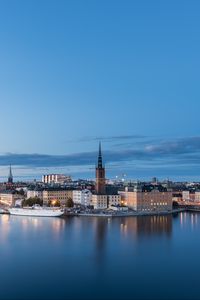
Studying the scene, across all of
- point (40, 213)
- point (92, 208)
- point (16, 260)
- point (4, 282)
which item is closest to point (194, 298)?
point (4, 282)

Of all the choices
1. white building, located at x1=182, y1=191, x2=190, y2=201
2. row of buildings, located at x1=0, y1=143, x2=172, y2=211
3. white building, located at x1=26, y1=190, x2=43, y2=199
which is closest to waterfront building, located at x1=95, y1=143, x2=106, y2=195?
row of buildings, located at x1=0, y1=143, x2=172, y2=211

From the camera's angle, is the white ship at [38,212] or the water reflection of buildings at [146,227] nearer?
the water reflection of buildings at [146,227]

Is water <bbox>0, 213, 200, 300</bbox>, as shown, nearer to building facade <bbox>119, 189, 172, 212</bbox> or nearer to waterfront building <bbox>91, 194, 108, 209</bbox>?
building facade <bbox>119, 189, 172, 212</bbox>

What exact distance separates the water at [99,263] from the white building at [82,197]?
7353 millimetres

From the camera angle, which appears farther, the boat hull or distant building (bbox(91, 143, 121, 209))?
distant building (bbox(91, 143, 121, 209))

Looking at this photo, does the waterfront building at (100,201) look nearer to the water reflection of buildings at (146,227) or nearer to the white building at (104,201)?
the white building at (104,201)

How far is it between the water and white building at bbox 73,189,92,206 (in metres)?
7.35

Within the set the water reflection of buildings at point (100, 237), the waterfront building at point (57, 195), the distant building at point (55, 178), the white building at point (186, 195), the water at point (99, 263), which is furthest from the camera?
the distant building at point (55, 178)

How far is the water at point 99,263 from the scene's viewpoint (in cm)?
606

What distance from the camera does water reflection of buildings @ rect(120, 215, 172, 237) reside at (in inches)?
428

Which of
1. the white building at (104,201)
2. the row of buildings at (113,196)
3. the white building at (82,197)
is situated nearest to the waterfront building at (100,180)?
the row of buildings at (113,196)

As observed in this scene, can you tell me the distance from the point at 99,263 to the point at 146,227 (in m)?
4.71

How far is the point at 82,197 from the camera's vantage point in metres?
19.9

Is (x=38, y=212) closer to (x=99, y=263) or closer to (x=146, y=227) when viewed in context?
(x=146, y=227)
